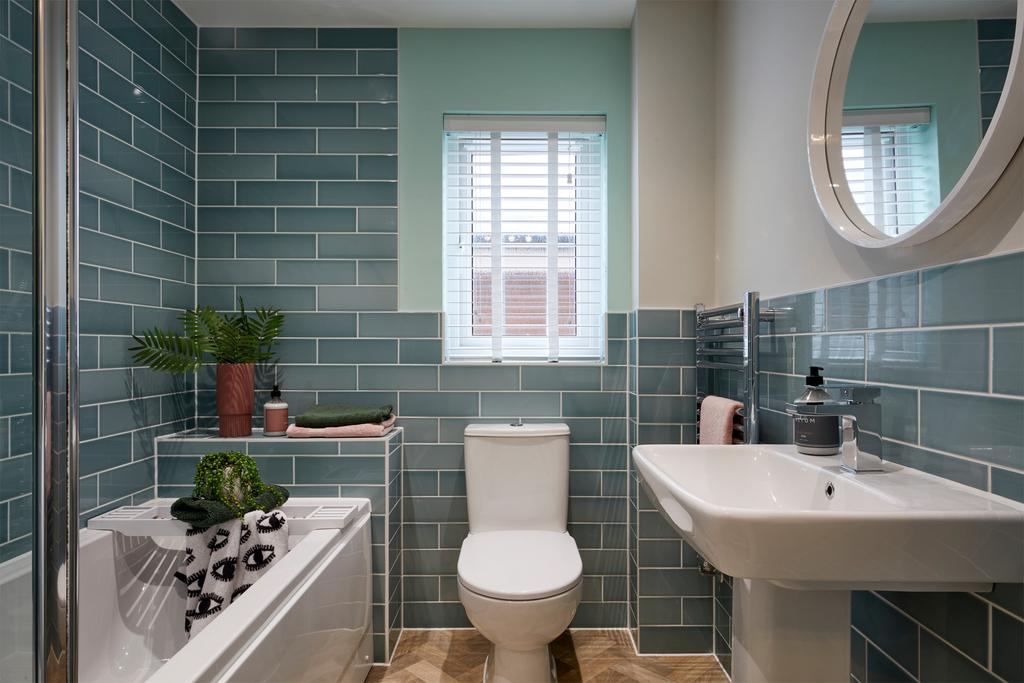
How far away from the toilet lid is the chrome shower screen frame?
1.21 meters

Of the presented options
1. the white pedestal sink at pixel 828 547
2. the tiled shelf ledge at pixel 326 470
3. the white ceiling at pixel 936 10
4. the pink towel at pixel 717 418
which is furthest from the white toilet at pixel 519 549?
the white ceiling at pixel 936 10

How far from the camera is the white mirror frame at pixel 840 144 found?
0.84m

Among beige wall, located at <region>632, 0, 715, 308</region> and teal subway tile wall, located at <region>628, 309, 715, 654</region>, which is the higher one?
beige wall, located at <region>632, 0, 715, 308</region>

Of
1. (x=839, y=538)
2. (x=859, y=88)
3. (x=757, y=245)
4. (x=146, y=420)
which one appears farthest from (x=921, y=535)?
(x=146, y=420)

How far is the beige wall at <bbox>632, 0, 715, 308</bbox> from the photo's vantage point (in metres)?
2.18

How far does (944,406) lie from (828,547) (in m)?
0.42

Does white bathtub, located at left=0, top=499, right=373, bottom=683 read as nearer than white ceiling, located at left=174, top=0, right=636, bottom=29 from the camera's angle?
Yes

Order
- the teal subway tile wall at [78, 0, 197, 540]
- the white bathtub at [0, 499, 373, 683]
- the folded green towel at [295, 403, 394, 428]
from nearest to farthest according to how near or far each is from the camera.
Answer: the white bathtub at [0, 499, 373, 683] → the teal subway tile wall at [78, 0, 197, 540] → the folded green towel at [295, 403, 394, 428]

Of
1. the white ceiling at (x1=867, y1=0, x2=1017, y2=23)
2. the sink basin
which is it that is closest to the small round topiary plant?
the sink basin

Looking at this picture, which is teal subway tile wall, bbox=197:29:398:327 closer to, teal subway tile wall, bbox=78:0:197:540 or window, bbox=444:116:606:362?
teal subway tile wall, bbox=78:0:197:540

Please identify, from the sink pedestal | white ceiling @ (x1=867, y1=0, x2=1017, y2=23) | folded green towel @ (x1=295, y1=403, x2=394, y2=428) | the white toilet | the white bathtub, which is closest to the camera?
white ceiling @ (x1=867, y1=0, x2=1017, y2=23)

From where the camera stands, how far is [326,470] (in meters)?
2.03

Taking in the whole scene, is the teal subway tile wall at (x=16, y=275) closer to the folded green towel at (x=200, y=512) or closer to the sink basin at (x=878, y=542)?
the sink basin at (x=878, y=542)

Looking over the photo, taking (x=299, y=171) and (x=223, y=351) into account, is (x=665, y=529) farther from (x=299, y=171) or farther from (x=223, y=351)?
(x=299, y=171)
